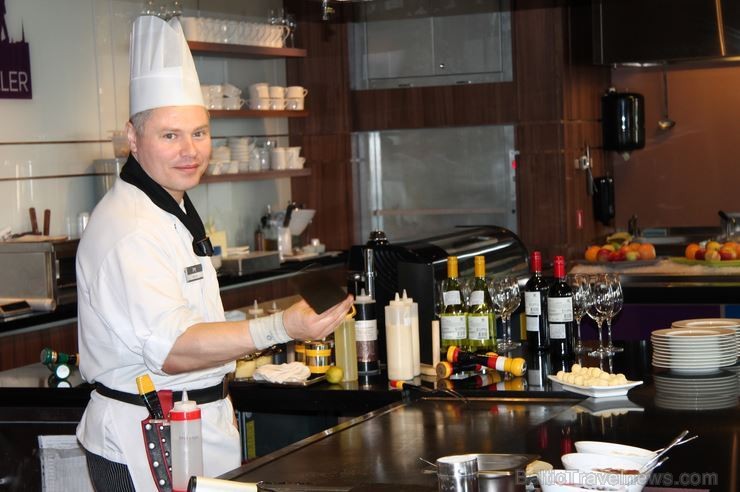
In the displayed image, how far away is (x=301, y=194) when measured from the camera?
7.92 metres

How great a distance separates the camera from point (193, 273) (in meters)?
2.88

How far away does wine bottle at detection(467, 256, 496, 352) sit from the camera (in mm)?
3588

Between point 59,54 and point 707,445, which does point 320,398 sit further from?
point 59,54

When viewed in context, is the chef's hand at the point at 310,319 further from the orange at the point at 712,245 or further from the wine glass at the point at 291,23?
the wine glass at the point at 291,23

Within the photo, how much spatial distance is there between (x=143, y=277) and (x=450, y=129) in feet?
17.5

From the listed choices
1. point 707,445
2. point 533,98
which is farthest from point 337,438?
point 533,98

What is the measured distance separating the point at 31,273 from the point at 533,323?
2.38 metres

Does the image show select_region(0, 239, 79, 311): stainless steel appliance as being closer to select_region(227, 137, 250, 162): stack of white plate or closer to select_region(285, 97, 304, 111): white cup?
select_region(227, 137, 250, 162): stack of white plate

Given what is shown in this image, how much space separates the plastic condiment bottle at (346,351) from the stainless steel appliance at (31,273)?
197 centimetres

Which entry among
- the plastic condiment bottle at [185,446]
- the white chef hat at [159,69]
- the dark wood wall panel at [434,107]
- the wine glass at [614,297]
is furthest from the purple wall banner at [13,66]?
the plastic condiment bottle at [185,446]

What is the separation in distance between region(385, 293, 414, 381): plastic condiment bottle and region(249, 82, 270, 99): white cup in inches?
148

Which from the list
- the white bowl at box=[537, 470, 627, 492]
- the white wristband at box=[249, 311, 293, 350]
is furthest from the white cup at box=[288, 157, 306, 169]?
the white bowl at box=[537, 470, 627, 492]

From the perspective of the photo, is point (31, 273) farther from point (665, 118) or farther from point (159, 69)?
point (665, 118)

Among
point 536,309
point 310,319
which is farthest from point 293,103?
point 310,319
